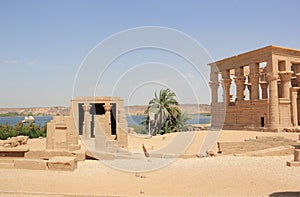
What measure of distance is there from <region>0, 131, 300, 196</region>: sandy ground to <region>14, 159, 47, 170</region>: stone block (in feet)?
1.01

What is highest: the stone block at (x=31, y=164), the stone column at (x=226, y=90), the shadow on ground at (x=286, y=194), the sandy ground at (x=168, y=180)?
the stone column at (x=226, y=90)

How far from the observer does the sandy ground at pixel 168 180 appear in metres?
7.46

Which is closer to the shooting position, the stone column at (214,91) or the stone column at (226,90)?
the stone column at (226,90)

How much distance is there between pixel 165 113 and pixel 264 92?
9.88 meters

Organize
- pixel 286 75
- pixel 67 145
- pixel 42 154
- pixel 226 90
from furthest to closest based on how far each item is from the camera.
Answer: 1. pixel 226 90
2. pixel 286 75
3. pixel 67 145
4. pixel 42 154

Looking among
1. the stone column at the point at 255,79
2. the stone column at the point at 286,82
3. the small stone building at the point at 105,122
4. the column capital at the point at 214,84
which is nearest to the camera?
the small stone building at the point at 105,122

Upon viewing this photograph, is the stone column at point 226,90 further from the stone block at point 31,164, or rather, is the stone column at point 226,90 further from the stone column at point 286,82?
the stone block at point 31,164

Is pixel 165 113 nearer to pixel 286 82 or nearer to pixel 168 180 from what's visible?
pixel 286 82

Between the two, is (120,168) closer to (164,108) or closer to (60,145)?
(60,145)

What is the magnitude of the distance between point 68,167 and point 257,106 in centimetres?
1914

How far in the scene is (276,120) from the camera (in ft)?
75.0

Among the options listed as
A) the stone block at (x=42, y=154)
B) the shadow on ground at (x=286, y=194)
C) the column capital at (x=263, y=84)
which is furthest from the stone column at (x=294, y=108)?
the stone block at (x=42, y=154)

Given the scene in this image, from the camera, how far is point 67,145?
15.6m

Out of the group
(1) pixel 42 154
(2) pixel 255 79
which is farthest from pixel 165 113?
(1) pixel 42 154
